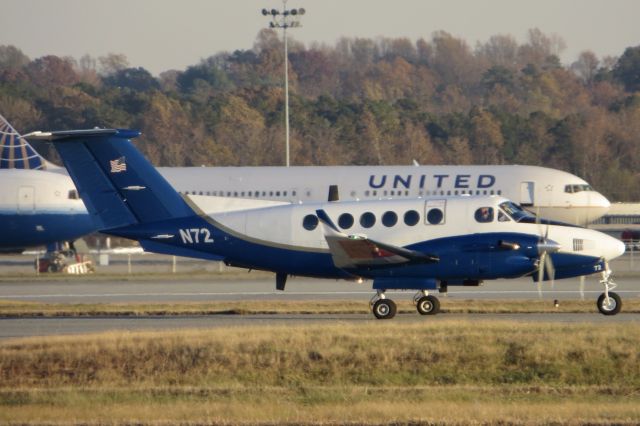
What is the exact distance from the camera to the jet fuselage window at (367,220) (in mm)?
25516

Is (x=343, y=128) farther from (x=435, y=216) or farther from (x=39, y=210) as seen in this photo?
(x=435, y=216)

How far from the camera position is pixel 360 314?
87.1 feet

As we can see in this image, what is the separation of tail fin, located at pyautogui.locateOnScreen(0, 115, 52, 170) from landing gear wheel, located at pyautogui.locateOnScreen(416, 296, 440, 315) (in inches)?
1163

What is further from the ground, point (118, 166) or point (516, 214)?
point (118, 166)

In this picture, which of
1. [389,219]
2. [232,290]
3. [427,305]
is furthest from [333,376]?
[232,290]

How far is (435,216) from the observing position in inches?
988

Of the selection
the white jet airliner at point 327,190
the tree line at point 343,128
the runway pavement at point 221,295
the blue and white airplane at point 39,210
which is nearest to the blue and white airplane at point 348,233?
the runway pavement at point 221,295

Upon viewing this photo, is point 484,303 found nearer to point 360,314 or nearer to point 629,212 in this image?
point 360,314

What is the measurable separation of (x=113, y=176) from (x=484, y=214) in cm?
739

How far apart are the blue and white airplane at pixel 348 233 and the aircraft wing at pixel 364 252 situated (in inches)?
0.8

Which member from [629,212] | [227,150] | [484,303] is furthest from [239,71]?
[484,303]

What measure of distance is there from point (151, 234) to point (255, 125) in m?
66.9

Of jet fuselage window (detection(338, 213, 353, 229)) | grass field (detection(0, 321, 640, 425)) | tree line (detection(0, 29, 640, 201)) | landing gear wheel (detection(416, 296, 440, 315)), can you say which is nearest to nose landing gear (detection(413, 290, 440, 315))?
landing gear wheel (detection(416, 296, 440, 315))

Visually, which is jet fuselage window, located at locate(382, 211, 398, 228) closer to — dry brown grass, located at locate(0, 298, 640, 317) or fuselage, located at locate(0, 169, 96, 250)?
dry brown grass, located at locate(0, 298, 640, 317)
